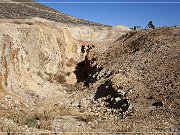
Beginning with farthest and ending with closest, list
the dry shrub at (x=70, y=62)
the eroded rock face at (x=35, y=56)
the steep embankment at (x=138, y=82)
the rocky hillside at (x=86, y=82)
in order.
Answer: the dry shrub at (x=70, y=62) → the eroded rock face at (x=35, y=56) → the steep embankment at (x=138, y=82) → the rocky hillside at (x=86, y=82)

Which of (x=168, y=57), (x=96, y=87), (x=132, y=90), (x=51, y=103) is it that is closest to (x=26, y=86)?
(x=51, y=103)

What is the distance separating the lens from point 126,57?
3397 cm

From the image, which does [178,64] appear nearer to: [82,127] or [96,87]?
[96,87]

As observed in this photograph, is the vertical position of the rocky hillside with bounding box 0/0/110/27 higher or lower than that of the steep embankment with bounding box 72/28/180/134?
higher

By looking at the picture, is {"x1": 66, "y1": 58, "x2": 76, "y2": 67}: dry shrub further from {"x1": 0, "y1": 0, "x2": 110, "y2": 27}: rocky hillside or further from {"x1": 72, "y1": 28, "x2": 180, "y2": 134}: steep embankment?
{"x1": 0, "y1": 0, "x2": 110, "y2": 27}: rocky hillside

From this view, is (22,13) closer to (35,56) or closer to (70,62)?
(70,62)

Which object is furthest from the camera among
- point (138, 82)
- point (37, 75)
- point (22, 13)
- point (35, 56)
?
point (22, 13)

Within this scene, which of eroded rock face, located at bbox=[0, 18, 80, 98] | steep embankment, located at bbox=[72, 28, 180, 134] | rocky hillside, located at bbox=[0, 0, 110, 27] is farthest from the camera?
rocky hillside, located at bbox=[0, 0, 110, 27]

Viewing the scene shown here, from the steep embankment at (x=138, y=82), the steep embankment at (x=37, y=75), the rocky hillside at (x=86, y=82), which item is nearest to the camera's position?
the rocky hillside at (x=86, y=82)

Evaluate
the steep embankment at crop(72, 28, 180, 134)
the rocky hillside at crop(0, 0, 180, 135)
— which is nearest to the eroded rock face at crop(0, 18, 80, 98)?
the rocky hillside at crop(0, 0, 180, 135)

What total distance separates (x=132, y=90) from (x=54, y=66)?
11425mm

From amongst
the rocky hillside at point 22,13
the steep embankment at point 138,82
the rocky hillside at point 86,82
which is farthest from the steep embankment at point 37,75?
the rocky hillside at point 22,13

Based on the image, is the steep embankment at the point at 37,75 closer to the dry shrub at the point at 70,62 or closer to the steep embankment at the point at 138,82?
the dry shrub at the point at 70,62

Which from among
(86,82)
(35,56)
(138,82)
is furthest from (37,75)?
(138,82)
